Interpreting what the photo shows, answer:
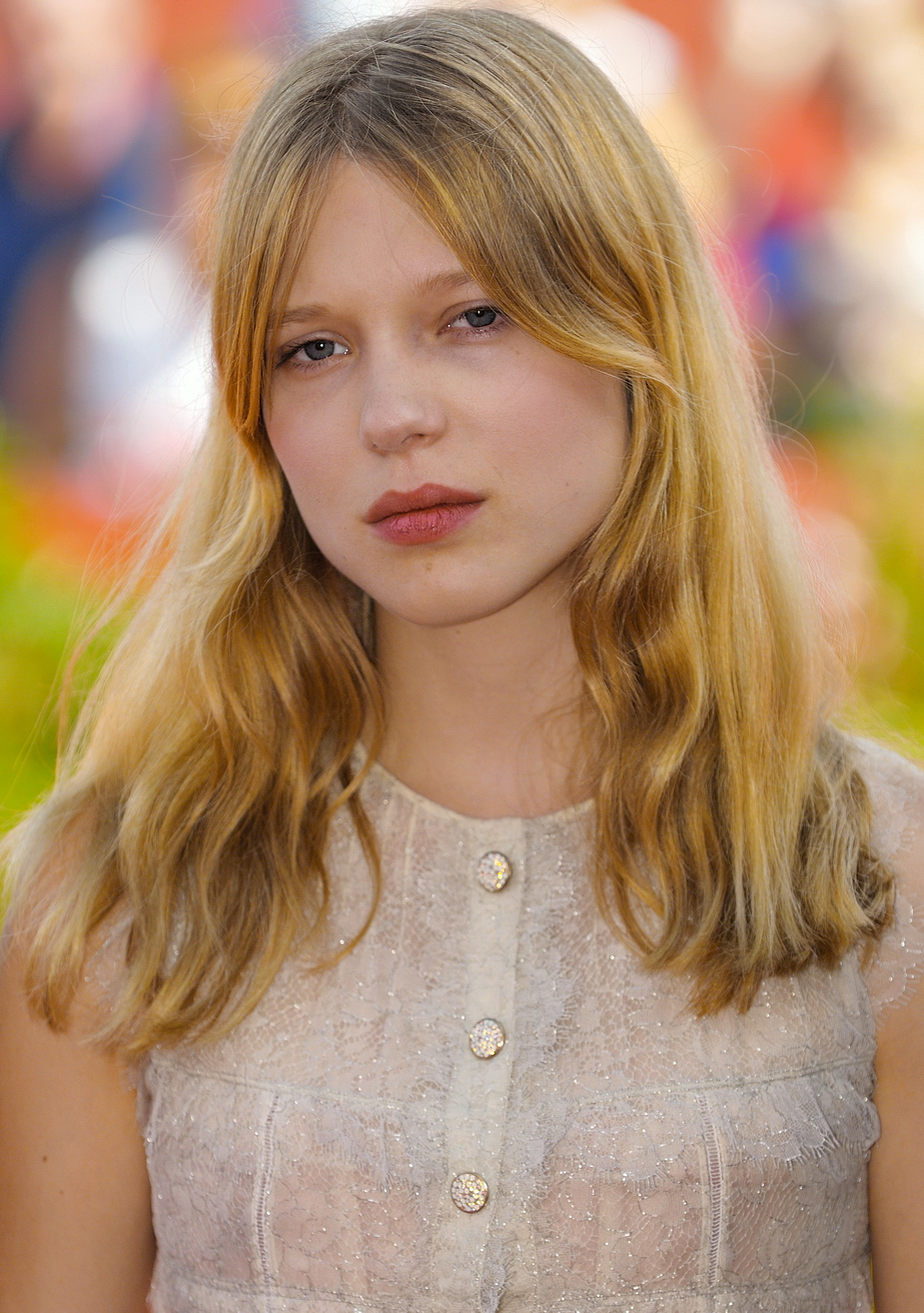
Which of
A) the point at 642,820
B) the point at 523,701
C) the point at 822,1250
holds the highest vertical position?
the point at 523,701

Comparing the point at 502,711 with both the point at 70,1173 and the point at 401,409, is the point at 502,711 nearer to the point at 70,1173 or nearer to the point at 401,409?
the point at 401,409

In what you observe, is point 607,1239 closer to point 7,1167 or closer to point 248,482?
point 7,1167

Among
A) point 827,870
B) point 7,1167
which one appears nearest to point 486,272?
point 827,870

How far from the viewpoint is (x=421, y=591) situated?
3.90 feet

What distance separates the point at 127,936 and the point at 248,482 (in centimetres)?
49

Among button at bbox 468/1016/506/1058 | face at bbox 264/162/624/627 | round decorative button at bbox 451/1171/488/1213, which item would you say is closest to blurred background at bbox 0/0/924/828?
face at bbox 264/162/624/627

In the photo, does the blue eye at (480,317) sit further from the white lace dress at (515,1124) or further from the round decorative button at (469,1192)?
the round decorative button at (469,1192)

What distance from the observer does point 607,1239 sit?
1149 millimetres

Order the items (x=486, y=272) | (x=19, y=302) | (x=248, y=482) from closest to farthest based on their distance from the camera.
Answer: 1. (x=486, y=272)
2. (x=248, y=482)
3. (x=19, y=302)

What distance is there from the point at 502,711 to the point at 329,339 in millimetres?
416

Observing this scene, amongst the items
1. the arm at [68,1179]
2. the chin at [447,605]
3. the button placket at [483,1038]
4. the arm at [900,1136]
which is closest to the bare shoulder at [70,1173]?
the arm at [68,1179]

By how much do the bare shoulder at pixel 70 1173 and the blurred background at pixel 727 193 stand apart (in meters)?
1.65

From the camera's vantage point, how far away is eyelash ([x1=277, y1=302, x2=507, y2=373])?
3.82 feet

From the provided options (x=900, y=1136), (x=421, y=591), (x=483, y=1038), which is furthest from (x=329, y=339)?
(x=900, y=1136)
